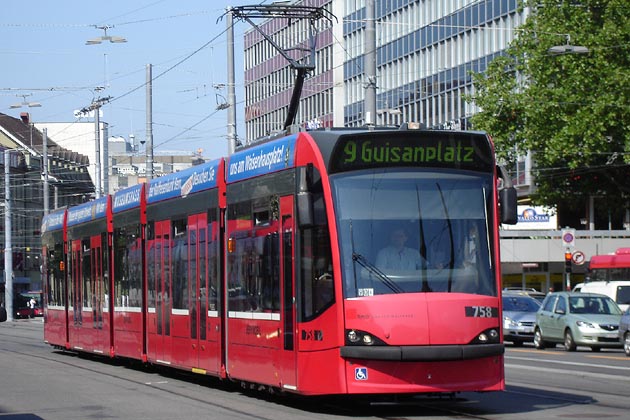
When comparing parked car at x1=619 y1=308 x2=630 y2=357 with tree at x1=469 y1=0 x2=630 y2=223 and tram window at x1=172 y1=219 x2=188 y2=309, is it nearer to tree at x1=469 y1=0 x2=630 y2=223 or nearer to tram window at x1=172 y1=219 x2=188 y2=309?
tram window at x1=172 y1=219 x2=188 y2=309

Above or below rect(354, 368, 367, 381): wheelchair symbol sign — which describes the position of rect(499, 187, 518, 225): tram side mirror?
above

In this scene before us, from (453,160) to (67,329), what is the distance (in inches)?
689

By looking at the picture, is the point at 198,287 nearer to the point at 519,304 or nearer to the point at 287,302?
the point at 287,302

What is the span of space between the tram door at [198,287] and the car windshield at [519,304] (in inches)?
824

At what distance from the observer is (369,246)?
15469 mm

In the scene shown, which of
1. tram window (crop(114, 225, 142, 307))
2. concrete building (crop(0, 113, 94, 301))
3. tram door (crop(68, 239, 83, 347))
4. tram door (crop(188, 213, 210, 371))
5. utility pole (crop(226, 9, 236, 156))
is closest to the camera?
tram door (crop(188, 213, 210, 371))

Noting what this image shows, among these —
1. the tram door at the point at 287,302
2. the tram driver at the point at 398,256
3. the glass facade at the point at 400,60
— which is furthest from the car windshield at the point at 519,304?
the tram driver at the point at 398,256

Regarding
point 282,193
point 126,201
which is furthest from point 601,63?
point 282,193

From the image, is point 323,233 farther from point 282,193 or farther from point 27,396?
point 27,396

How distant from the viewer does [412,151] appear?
629 inches

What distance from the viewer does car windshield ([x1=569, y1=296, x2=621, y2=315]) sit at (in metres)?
36.4

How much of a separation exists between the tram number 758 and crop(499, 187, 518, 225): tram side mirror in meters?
0.92

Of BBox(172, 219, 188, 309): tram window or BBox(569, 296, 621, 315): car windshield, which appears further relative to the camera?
BBox(569, 296, 621, 315): car windshield

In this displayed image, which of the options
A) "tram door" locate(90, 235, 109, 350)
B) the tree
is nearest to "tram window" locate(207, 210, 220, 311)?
"tram door" locate(90, 235, 109, 350)
